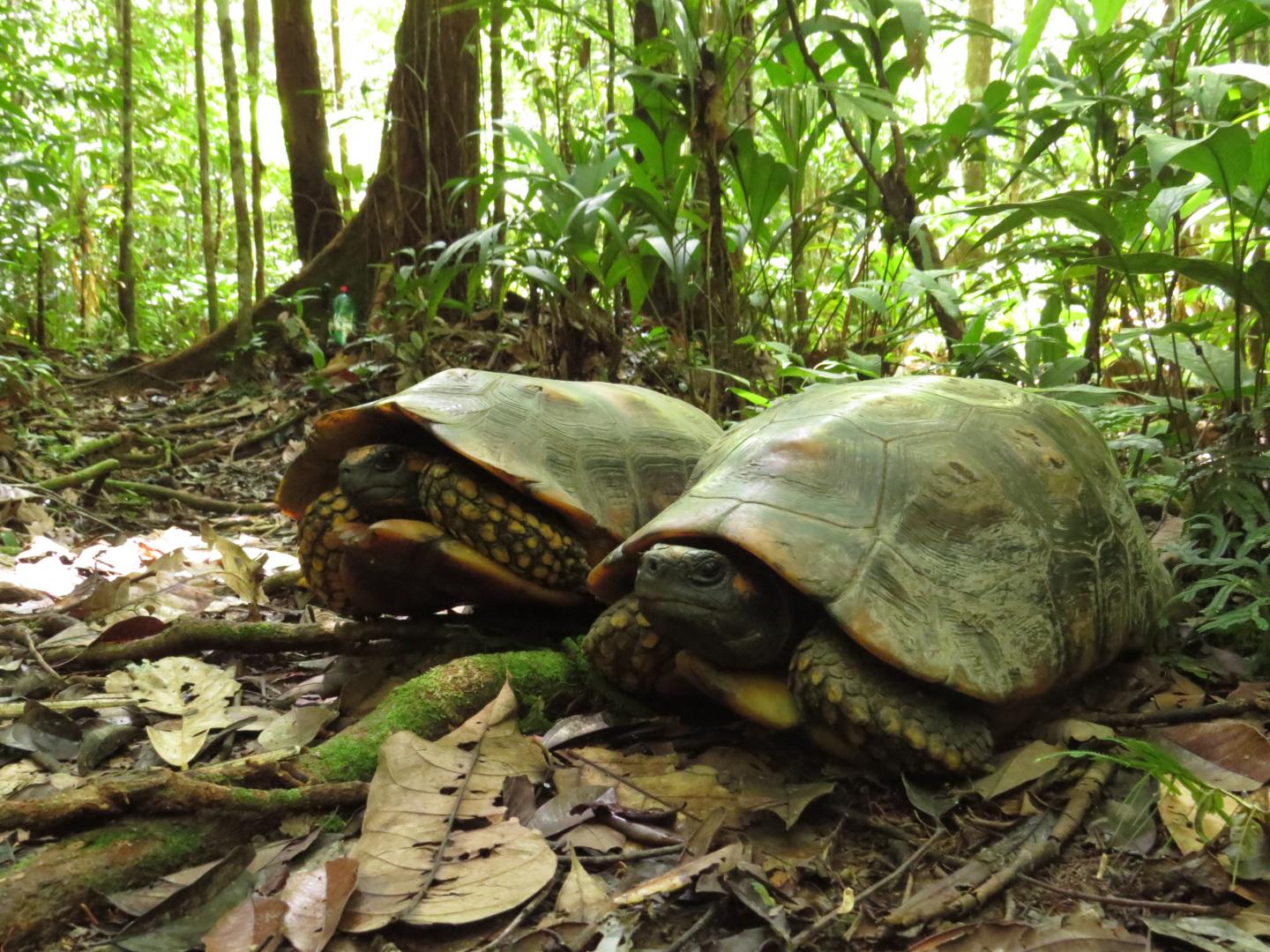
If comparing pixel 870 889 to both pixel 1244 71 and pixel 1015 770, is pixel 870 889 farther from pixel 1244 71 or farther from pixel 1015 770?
pixel 1244 71

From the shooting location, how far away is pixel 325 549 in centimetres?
274

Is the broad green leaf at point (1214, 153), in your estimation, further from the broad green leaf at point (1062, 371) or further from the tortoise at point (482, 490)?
the tortoise at point (482, 490)

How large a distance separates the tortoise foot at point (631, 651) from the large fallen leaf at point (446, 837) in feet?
0.95

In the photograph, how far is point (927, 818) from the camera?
5.98 feet

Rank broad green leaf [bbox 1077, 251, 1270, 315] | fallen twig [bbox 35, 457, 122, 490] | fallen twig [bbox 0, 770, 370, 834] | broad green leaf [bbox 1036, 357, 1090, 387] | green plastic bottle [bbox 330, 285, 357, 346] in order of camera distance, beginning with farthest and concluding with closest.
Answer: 1. green plastic bottle [bbox 330, 285, 357, 346]
2. fallen twig [bbox 35, 457, 122, 490]
3. broad green leaf [bbox 1036, 357, 1090, 387]
4. broad green leaf [bbox 1077, 251, 1270, 315]
5. fallen twig [bbox 0, 770, 370, 834]

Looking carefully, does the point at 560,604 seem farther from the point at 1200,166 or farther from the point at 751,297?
the point at 751,297

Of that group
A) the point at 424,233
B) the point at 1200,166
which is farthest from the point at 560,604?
the point at 424,233

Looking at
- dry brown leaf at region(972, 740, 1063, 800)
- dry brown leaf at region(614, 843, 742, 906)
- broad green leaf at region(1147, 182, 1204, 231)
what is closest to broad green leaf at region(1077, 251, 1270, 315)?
broad green leaf at region(1147, 182, 1204, 231)

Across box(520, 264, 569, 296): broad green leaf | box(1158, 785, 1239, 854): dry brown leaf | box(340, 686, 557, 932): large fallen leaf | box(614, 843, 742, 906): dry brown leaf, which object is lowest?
box(614, 843, 742, 906): dry brown leaf

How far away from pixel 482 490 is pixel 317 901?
50.7 inches

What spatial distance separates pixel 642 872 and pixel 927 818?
60cm

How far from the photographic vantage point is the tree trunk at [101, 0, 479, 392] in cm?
690

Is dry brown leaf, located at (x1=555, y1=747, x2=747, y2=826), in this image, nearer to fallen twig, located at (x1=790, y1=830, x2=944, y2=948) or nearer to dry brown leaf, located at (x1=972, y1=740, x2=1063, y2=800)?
fallen twig, located at (x1=790, y1=830, x2=944, y2=948)

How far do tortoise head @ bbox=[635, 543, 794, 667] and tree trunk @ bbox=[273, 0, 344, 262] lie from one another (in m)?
7.53
